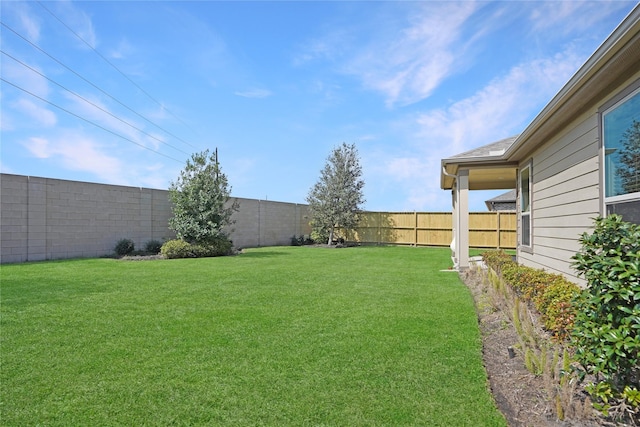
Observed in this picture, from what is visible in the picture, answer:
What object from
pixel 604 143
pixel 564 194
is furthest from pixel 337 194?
pixel 604 143

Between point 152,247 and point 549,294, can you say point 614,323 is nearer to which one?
point 549,294

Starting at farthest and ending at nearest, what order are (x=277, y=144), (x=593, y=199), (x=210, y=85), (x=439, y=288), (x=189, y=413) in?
(x=277, y=144)
(x=210, y=85)
(x=439, y=288)
(x=593, y=199)
(x=189, y=413)

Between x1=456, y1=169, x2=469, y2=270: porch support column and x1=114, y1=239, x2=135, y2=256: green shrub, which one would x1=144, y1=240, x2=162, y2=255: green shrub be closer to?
x1=114, y1=239, x2=135, y2=256: green shrub

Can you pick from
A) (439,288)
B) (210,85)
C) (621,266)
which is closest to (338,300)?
(439,288)

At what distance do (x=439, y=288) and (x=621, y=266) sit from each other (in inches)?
185

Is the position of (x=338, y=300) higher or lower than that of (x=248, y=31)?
lower

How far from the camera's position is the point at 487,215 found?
16.8 m

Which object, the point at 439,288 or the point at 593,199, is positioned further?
the point at 439,288

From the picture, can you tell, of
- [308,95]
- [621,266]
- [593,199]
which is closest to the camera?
[621,266]

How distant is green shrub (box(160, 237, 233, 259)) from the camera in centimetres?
1220

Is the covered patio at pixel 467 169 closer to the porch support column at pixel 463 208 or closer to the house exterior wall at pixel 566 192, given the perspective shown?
the porch support column at pixel 463 208

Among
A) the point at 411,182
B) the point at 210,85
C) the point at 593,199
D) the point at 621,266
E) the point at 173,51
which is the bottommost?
the point at 621,266

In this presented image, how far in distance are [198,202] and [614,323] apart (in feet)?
41.0

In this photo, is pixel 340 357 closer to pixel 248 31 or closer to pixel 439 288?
pixel 439 288
